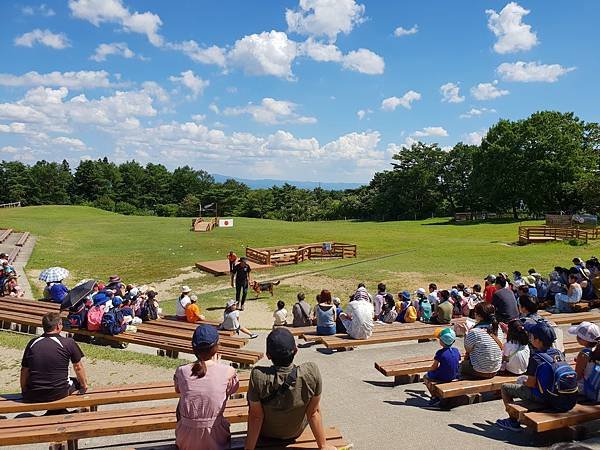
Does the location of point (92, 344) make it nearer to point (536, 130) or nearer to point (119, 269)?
point (119, 269)

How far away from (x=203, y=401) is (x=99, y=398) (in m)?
2.26

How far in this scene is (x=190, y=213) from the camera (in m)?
85.0

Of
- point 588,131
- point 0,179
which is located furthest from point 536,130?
point 0,179

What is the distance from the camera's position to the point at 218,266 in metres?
23.0

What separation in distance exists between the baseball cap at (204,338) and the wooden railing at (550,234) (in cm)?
3160

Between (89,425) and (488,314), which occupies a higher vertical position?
(488,314)

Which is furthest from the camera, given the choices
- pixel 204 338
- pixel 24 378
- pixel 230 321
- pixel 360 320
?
Answer: pixel 230 321

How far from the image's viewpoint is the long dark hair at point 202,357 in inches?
149

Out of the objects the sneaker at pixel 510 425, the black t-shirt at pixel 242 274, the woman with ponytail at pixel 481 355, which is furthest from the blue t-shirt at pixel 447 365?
the black t-shirt at pixel 242 274

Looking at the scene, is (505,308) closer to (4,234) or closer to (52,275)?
(52,275)

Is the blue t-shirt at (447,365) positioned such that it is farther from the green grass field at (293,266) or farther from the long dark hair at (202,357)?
the green grass field at (293,266)

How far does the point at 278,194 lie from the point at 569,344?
275 feet

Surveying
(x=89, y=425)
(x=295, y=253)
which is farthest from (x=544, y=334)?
(x=295, y=253)

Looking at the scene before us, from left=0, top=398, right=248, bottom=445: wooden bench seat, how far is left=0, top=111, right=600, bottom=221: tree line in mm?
47959
